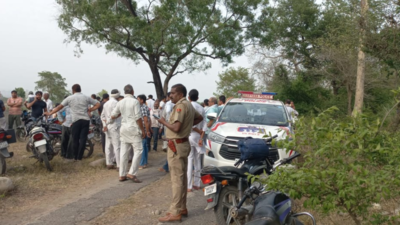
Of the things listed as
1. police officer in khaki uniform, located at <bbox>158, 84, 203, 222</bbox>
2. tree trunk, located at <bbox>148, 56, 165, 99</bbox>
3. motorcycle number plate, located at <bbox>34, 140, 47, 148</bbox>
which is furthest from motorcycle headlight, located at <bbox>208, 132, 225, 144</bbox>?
tree trunk, located at <bbox>148, 56, 165, 99</bbox>

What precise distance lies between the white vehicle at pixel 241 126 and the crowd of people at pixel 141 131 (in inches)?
11.1

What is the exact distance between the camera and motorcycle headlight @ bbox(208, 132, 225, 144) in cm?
658

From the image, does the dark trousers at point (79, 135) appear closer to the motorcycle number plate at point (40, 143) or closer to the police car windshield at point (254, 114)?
the motorcycle number plate at point (40, 143)

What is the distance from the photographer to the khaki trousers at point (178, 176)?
17.1 feet

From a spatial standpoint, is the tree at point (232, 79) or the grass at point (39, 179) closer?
the grass at point (39, 179)

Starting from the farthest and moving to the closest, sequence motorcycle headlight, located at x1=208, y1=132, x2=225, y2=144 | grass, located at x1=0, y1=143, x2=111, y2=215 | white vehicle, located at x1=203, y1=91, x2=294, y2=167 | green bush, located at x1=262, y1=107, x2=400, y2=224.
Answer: motorcycle headlight, located at x1=208, y1=132, x2=225, y2=144 < white vehicle, located at x1=203, y1=91, x2=294, y2=167 < grass, located at x1=0, y1=143, x2=111, y2=215 < green bush, located at x1=262, y1=107, x2=400, y2=224

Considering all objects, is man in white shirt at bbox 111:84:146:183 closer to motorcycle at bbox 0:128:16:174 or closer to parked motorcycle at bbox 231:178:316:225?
motorcycle at bbox 0:128:16:174

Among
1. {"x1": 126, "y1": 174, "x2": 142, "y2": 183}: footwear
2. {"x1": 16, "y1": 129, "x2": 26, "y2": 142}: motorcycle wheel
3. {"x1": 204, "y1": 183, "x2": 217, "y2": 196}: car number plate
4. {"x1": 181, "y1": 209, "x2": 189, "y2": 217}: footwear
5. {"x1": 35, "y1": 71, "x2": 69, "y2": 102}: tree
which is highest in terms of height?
{"x1": 35, "y1": 71, "x2": 69, "y2": 102}: tree

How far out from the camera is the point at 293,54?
30969mm

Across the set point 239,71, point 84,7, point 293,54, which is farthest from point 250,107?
point 239,71

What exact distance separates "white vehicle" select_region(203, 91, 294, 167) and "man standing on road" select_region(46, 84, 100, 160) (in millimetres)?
3362

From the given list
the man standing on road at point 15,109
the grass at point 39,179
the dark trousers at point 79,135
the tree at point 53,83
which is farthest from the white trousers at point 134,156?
the tree at point 53,83

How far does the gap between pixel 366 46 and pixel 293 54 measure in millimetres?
22379

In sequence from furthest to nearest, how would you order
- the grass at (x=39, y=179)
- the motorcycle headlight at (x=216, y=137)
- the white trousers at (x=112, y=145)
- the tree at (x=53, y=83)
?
the tree at (x=53, y=83) < the white trousers at (x=112, y=145) < the motorcycle headlight at (x=216, y=137) < the grass at (x=39, y=179)
